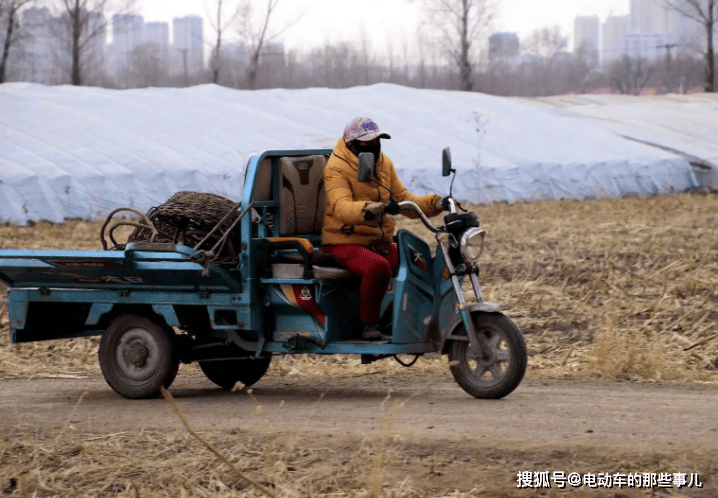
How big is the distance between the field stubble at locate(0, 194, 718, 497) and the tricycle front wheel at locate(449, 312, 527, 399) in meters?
0.59

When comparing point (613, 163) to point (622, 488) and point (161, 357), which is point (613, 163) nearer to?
point (161, 357)

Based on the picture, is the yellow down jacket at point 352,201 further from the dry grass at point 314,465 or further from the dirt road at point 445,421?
the dry grass at point 314,465

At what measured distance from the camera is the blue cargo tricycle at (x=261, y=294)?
7.67 meters

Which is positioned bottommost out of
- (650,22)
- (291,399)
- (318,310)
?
(291,399)

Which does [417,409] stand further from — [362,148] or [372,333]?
[362,148]

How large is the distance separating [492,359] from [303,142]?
893 inches

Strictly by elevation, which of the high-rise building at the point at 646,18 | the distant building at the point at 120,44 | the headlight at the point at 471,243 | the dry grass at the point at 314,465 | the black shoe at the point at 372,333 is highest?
the high-rise building at the point at 646,18

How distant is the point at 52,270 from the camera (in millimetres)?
8359

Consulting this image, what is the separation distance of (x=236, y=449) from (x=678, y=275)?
9.01m

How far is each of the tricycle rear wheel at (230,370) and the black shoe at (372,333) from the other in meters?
1.33

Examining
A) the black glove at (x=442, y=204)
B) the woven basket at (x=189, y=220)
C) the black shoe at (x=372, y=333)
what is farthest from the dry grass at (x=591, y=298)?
the woven basket at (x=189, y=220)

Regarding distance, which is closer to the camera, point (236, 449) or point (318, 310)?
point (236, 449)

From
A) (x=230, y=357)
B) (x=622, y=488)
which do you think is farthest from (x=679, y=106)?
(x=622, y=488)

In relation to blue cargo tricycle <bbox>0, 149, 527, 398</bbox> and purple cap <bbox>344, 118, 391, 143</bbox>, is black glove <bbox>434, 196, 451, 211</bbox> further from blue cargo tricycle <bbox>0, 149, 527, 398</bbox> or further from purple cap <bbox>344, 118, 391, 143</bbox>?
purple cap <bbox>344, 118, 391, 143</bbox>
